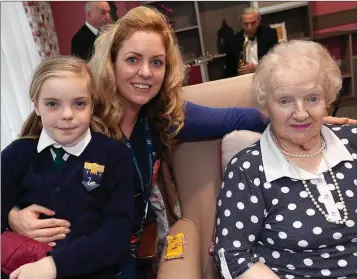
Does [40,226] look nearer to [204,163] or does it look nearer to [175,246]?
[175,246]

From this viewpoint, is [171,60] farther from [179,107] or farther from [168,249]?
[168,249]

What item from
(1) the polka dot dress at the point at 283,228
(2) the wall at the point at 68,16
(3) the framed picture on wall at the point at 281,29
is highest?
(2) the wall at the point at 68,16

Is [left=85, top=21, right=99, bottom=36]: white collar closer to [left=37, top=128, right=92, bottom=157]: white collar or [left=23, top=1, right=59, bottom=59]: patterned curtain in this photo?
[left=23, top=1, right=59, bottom=59]: patterned curtain

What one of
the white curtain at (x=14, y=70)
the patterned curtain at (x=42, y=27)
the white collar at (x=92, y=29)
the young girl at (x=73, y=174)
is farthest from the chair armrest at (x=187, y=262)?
the patterned curtain at (x=42, y=27)

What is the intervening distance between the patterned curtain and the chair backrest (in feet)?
9.38

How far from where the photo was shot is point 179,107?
159 centimetres

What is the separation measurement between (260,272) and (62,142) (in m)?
0.72

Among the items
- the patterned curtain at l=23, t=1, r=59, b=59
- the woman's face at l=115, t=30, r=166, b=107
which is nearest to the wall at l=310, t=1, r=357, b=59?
the patterned curtain at l=23, t=1, r=59, b=59

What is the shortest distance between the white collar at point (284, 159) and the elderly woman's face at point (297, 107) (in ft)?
0.23

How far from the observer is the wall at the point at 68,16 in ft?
17.0

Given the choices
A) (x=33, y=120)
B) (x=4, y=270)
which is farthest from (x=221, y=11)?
(x=4, y=270)

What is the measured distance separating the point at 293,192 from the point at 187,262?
41cm

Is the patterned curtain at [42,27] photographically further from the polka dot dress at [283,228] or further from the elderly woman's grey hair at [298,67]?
the polka dot dress at [283,228]

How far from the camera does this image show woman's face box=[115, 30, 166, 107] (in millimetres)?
1462
